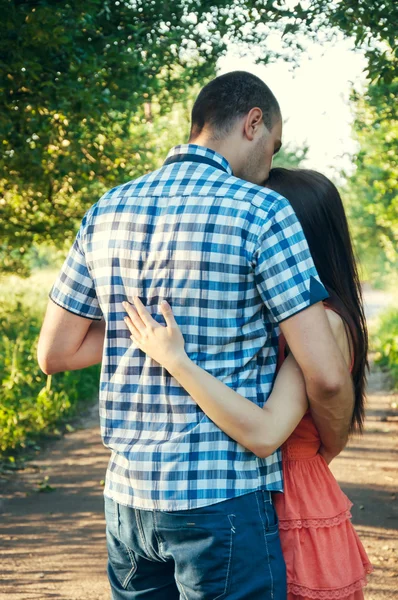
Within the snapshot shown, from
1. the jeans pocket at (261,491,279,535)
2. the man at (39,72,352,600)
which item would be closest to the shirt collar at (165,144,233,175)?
the man at (39,72,352,600)

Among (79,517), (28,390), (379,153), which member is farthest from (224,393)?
(379,153)

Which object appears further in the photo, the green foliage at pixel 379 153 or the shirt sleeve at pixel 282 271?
the green foliage at pixel 379 153

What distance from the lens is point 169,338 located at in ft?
6.91

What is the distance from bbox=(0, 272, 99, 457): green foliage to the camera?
Result: 8161 millimetres

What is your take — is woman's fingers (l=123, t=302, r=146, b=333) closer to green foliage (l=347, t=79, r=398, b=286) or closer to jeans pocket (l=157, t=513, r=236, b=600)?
jeans pocket (l=157, t=513, r=236, b=600)

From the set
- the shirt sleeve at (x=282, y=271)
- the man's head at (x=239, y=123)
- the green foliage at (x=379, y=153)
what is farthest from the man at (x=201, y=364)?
the green foliage at (x=379, y=153)

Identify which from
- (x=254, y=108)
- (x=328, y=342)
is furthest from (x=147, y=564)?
(x=254, y=108)

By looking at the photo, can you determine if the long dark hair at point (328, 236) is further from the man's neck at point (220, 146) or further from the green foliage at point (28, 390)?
the green foliage at point (28, 390)

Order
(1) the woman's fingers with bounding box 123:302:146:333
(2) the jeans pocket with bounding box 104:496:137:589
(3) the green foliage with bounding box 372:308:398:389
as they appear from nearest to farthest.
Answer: (1) the woman's fingers with bounding box 123:302:146:333
(2) the jeans pocket with bounding box 104:496:137:589
(3) the green foliage with bounding box 372:308:398:389

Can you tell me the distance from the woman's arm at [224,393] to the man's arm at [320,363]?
0.07m

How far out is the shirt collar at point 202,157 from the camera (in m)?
2.33

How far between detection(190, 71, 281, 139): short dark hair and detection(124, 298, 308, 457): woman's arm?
0.62 meters

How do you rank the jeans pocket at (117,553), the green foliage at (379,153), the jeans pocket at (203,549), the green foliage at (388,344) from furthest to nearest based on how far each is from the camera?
the green foliage at (388,344) < the green foliage at (379,153) < the jeans pocket at (117,553) < the jeans pocket at (203,549)

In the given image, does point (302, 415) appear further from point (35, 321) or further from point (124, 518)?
point (35, 321)
